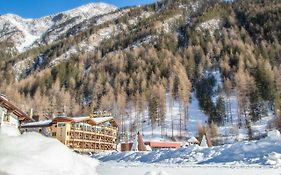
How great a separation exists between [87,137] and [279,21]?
13000 centimetres

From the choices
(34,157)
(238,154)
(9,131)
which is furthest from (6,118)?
(34,157)

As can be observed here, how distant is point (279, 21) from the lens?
172 metres

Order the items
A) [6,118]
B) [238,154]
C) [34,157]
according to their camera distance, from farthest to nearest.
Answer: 1. [6,118]
2. [238,154]
3. [34,157]

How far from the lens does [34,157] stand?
262cm

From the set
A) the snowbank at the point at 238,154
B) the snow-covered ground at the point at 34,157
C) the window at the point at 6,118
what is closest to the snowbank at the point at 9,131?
the snow-covered ground at the point at 34,157

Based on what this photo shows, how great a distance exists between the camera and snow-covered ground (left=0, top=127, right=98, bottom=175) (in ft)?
8.35

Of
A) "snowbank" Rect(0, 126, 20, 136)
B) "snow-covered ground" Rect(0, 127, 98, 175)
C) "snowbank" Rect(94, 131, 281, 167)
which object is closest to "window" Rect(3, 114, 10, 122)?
"snowbank" Rect(94, 131, 281, 167)

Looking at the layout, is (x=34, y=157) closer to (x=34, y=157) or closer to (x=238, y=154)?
(x=34, y=157)

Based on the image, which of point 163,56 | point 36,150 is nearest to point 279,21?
point 163,56

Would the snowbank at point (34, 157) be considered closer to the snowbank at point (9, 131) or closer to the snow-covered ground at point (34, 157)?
the snow-covered ground at point (34, 157)

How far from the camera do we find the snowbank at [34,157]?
2545 mm

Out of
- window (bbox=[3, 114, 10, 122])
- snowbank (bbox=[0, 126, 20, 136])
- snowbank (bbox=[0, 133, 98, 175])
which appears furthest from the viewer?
window (bbox=[3, 114, 10, 122])

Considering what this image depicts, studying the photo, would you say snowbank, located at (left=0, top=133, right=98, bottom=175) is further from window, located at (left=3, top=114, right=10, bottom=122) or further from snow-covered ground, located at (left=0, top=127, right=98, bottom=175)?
window, located at (left=3, top=114, right=10, bottom=122)

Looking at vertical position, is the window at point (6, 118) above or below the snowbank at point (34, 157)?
above
